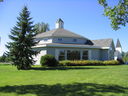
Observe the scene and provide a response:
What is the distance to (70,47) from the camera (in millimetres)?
29703

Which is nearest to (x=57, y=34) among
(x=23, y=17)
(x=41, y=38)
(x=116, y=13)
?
(x=41, y=38)

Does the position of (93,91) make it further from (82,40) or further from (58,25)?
(58,25)

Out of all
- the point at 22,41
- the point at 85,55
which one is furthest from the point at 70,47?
the point at 22,41

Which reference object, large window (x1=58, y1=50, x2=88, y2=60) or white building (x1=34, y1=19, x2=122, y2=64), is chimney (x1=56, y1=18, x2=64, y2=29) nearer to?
white building (x1=34, y1=19, x2=122, y2=64)

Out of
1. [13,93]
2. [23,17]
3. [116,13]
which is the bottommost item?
[13,93]

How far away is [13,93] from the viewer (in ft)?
26.6

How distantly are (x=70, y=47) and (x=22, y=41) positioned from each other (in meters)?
9.07

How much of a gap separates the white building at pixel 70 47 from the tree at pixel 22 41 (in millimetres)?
4791

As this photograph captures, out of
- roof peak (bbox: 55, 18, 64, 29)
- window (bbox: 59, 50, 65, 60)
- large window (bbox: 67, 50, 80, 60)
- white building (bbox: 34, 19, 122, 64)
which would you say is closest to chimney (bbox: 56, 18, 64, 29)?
roof peak (bbox: 55, 18, 64, 29)

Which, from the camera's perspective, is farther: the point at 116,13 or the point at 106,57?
the point at 106,57

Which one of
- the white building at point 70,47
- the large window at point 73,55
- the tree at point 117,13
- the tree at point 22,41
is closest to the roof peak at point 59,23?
the white building at point 70,47

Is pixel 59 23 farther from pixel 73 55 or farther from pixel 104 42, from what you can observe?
pixel 73 55

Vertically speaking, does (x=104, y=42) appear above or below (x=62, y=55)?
above

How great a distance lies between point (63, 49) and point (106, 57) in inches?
372
